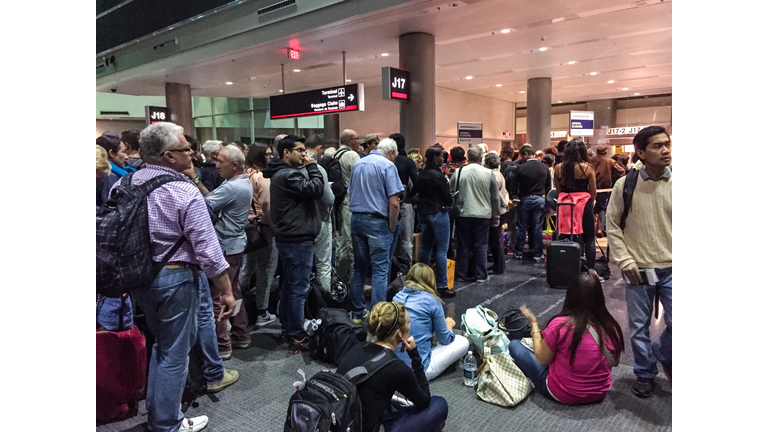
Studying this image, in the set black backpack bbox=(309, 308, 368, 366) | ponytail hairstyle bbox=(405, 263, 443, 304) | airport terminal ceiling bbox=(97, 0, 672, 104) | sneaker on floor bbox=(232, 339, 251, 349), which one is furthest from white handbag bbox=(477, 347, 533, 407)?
airport terminal ceiling bbox=(97, 0, 672, 104)

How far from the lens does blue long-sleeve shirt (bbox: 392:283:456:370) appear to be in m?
Result: 3.05

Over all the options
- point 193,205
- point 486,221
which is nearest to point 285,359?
point 193,205

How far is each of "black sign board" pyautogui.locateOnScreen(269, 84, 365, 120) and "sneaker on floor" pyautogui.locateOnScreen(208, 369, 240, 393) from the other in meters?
7.28

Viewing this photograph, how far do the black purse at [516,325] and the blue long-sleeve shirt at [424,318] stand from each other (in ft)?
2.54

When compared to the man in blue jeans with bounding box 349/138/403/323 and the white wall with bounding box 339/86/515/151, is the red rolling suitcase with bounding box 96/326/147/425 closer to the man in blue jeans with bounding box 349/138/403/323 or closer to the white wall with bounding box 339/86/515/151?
the man in blue jeans with bounding box 349/138/403/323

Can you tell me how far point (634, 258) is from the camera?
2938mm

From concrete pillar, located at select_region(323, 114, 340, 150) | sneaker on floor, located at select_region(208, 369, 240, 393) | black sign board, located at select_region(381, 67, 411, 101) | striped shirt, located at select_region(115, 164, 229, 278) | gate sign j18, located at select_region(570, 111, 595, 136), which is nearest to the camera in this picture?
striped shirt, located at select_region(115, 164, 229, 278)

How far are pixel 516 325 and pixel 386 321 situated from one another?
1725 millimetres

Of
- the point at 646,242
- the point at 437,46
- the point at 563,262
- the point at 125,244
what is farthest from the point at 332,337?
the point at 437,46

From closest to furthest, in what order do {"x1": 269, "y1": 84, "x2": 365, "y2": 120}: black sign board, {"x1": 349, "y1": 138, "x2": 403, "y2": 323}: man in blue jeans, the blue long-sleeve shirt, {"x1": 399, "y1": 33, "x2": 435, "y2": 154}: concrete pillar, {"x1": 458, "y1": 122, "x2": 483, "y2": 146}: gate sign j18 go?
the blue long-sleeve shirt < {"x1": 349, "y1": 138, "x2": 403, "y2": 323}: man in blue jeans < {"x1": 399, "y1": 33, "x2": 435, "y2": 154}: concrete pillar < {"x1": 269, "y1": 84, "x2": 365, "y2": 120}: black sign board < {"x1": 458, "y1": 122, "x2": 483, "y2": 146}: gate sign j18

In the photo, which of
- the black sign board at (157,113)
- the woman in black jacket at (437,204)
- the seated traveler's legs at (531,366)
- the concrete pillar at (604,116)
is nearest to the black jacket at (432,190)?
the woman in black jacket at (437,204)

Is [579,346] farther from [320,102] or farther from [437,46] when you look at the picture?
[320,102]

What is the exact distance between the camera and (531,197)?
6.73 metres

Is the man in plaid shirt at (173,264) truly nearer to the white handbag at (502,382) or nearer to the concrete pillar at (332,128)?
the white handbag at (502,382)
